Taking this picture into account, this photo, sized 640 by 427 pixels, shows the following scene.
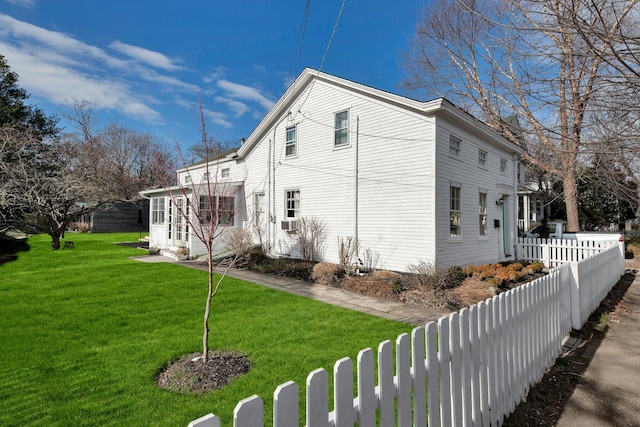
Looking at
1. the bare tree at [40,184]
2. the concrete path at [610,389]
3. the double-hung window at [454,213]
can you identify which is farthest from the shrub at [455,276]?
the bare tree at [40,184]

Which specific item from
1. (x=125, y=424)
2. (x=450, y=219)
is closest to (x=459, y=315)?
(x=125, y=424)

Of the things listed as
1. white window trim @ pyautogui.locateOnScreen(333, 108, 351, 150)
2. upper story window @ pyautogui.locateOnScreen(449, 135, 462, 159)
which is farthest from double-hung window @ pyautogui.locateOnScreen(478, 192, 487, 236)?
white window trim @ pyautogui.locateOnScreen(333, 108, 351, 150)

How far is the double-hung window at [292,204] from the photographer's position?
12930 millimetres

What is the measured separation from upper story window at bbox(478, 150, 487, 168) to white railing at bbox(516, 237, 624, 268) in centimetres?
391

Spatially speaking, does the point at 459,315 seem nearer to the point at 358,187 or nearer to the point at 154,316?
the point at 154,316

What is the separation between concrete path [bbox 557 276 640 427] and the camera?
275 cm

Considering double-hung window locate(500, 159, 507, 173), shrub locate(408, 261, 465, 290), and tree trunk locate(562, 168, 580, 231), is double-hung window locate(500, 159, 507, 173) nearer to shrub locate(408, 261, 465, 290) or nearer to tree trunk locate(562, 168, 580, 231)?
shrub locate(408, 261, 465, 290)

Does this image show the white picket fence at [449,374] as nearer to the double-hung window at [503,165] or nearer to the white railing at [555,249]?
the white railing at [555,249]

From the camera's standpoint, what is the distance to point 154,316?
5.64 meters

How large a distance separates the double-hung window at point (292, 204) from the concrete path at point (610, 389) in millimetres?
9787

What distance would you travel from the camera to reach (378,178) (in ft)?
34.0

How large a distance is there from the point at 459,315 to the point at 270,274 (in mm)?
8488

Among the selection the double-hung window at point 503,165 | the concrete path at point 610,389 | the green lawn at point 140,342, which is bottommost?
the concrete path at point 610,389

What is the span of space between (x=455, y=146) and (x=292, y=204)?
6309 mm
